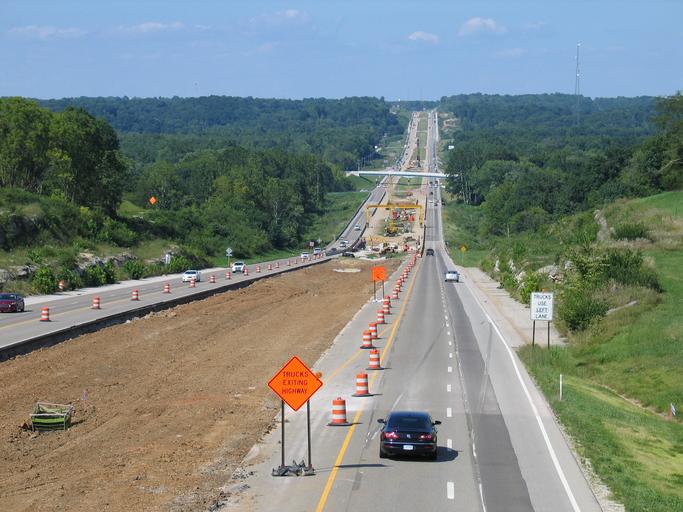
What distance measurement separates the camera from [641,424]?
31.3m

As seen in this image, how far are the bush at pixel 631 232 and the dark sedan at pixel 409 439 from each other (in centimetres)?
5506

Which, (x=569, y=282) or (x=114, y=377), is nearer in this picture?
(x=114, y=377)

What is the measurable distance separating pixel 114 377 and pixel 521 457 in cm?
1902

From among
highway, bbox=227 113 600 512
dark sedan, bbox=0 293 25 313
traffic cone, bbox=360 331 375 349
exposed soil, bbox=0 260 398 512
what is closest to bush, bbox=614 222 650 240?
exposed soil, bbox=0 260 398 512

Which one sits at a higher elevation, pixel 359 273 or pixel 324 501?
pixel 324 501

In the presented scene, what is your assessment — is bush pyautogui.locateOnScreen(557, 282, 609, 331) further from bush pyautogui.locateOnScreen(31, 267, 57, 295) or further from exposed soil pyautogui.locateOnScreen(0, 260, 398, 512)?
bush pyautogui.locateOnScreen(31, 267, 57, 295)

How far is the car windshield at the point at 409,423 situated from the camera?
22734mm

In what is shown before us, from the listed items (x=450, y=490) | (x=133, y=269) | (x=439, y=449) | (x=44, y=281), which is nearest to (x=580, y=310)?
(x=439, y=449)

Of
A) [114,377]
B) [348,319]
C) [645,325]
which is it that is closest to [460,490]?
[114,377]

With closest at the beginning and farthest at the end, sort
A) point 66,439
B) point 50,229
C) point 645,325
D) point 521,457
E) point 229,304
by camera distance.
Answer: point 521,457, point 66,439, point 645,325, point 229,304, point 50,229

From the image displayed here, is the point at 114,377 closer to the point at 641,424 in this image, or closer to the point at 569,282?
the point at 641,424

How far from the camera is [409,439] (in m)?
22.4

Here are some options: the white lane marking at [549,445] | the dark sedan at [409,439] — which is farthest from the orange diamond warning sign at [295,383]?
the white lane marking at [549,445]

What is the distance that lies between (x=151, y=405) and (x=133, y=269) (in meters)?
56.8
